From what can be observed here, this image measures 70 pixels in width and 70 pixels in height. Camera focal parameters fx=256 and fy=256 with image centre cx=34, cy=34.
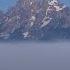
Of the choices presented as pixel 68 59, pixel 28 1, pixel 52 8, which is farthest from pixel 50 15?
pixel 68 59

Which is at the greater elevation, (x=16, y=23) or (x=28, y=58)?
(x=16, y=23)

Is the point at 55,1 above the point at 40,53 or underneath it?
above

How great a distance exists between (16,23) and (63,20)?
1.35 feet

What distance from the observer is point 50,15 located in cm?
225

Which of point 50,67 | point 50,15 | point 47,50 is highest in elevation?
point 50,15

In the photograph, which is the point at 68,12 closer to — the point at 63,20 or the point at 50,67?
the point at 63,20

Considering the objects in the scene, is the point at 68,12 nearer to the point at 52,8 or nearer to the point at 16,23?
the point at 52,8

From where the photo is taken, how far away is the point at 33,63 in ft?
7.43

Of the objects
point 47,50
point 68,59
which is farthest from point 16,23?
point 68,59

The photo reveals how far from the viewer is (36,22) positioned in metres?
2.24

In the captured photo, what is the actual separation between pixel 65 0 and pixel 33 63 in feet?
2.02

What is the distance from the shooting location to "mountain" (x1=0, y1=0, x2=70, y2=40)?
2.23 metres

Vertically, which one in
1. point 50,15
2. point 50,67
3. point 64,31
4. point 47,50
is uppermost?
point 50,15

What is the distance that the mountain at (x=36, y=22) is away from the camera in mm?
2232
